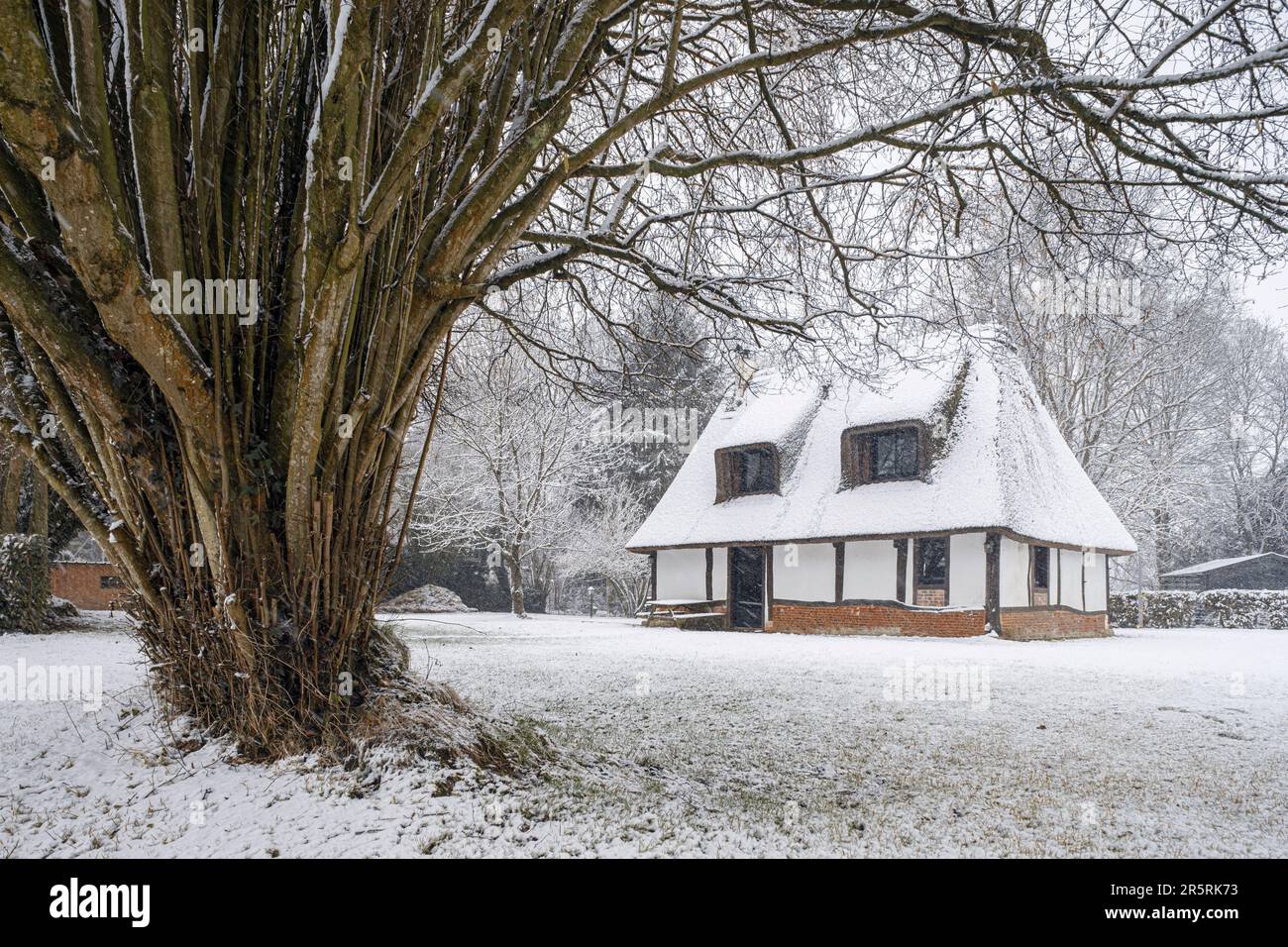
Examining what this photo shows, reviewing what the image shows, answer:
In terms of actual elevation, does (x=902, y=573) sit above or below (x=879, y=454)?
below

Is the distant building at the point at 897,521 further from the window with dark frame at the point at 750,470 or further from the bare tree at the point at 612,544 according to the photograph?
the bare tree at the point at 612,544

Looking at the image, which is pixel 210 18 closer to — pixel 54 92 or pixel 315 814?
pixel 54 92

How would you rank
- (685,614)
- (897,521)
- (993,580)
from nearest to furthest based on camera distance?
(993,580) < (897,521) < (685,614)

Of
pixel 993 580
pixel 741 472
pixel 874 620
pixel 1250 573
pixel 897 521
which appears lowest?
pixel 874 620

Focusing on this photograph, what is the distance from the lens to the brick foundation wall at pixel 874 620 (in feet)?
54.7

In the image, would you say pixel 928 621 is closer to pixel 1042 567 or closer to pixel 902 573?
pixel 902 573

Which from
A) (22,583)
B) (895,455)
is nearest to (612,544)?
(895,455)

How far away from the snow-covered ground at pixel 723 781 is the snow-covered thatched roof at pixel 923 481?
28.0ft

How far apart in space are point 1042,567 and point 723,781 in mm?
16706

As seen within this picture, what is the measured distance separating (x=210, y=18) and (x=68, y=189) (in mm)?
1346

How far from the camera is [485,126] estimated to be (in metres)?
4.24

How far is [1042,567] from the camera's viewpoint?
1845cm

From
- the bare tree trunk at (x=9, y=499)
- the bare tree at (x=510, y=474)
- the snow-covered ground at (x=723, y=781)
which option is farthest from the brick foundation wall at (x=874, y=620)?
the bare tree trunk at (x=9, y=499)

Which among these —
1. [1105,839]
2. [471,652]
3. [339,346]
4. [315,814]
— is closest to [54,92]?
[339,346]
